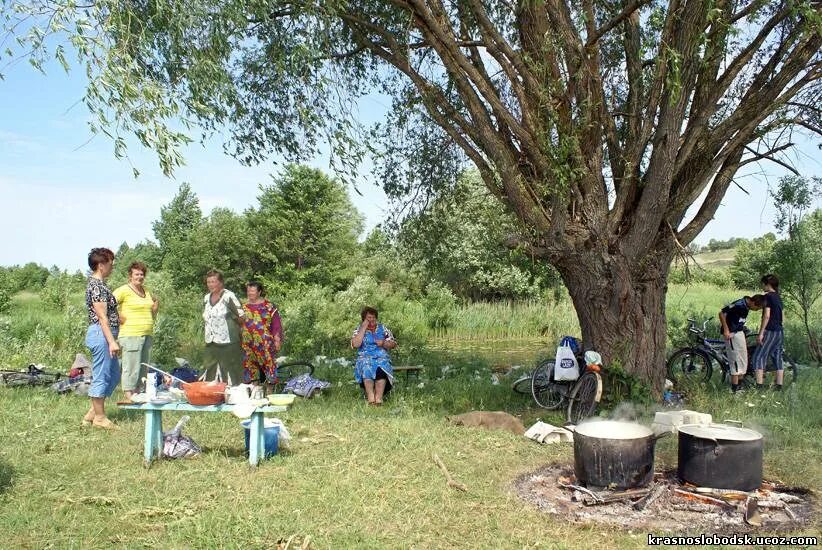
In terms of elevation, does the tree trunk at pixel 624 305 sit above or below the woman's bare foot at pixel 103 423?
above

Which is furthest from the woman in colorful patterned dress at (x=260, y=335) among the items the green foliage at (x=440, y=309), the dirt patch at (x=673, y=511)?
the green foliage at (x=440, y=309)

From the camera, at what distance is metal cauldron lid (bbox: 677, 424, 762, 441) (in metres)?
4.37

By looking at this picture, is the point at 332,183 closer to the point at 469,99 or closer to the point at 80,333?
the point at 80,333

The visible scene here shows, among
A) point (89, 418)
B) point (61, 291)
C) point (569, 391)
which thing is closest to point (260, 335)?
point (89, 418)

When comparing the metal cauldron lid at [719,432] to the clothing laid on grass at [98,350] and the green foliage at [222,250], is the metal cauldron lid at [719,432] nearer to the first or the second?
the clothing laid on grass at [98,350]

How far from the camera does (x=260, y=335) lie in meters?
7.77

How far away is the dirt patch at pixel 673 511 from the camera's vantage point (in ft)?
12.7

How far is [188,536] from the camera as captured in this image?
376 cm

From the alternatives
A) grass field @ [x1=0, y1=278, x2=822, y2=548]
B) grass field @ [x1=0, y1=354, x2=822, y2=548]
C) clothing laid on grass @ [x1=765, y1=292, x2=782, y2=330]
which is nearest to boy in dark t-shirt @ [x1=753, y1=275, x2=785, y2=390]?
clothing laid on grass @ [x1=765, y1=292, x2=782, y2=330]

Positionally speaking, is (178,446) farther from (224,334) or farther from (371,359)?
(371,359)

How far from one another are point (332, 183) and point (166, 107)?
25.8 m

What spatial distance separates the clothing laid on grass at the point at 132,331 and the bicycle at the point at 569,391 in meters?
4.50

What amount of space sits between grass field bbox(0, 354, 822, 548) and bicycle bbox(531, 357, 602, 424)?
45cm

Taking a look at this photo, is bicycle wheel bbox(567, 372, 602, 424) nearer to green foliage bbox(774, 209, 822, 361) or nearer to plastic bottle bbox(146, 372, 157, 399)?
plastic bottle bbox(146, 372, 157, 399)
